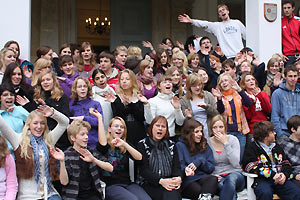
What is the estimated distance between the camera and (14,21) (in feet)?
23.3

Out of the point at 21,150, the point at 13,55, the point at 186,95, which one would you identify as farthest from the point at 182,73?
the point at 21,150

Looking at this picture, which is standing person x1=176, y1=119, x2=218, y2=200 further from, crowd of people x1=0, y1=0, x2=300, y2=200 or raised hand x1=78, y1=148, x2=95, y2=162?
raised hand x1=78, y1=148, x2=95, y2=162

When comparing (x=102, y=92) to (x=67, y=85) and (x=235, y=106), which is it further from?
(x=235, y=106)

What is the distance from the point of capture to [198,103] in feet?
19.9

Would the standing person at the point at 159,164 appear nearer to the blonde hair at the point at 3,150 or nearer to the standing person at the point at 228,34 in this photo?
the blonde hair at the point at 3,150

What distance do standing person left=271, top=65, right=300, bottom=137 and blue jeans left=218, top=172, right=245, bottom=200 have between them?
1248 millimetres

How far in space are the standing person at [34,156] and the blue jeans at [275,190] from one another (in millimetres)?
2382

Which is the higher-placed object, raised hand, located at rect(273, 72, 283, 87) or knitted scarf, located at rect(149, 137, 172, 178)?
raised hand, located at rect(273, 72, 283, 87)

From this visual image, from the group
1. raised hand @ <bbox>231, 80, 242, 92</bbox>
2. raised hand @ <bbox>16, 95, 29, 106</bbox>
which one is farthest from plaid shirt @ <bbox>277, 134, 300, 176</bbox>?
raised hand @ <bbox>16, 95, 29, 106</bbox>

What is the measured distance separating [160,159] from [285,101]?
2.39 m

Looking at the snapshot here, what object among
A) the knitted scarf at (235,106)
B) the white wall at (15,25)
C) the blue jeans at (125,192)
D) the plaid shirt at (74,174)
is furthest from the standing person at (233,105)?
the white wall at (15,25)

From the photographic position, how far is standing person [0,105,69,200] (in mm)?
4539

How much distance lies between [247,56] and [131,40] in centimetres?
481

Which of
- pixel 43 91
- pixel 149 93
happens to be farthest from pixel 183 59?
pixel 43 91
